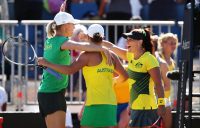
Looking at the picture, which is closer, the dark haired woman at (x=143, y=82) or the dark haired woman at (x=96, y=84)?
the dark haired woman at (x=96, y=84)

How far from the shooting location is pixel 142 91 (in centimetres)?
926

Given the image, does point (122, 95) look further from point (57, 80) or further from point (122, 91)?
point (57, 80)

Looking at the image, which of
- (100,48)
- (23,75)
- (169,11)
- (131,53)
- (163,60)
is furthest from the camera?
(169,11)

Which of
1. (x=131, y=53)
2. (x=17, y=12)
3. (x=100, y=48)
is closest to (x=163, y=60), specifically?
(x=131, y=53)

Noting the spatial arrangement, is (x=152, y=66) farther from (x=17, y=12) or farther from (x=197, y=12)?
(x=17, y=12)

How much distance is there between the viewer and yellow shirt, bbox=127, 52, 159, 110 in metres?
9.22

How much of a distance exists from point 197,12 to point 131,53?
197cm

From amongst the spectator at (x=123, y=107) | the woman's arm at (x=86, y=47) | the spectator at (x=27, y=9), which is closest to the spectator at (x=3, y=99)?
the spectator at (x=123, y=107)

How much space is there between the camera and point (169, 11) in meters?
15.5

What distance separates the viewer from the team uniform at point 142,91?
9.19 metres

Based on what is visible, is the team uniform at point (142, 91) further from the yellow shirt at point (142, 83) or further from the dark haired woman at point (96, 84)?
the dark haired woman at point (96, 84)

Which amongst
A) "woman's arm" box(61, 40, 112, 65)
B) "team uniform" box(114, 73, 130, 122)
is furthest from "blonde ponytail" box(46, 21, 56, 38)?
"team uniform" box(114, 73, 130, 122)

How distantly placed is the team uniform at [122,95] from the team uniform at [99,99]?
1.77m

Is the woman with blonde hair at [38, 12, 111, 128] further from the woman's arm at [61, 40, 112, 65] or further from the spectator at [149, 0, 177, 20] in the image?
the spectator at [149, 0, 177, 20]
